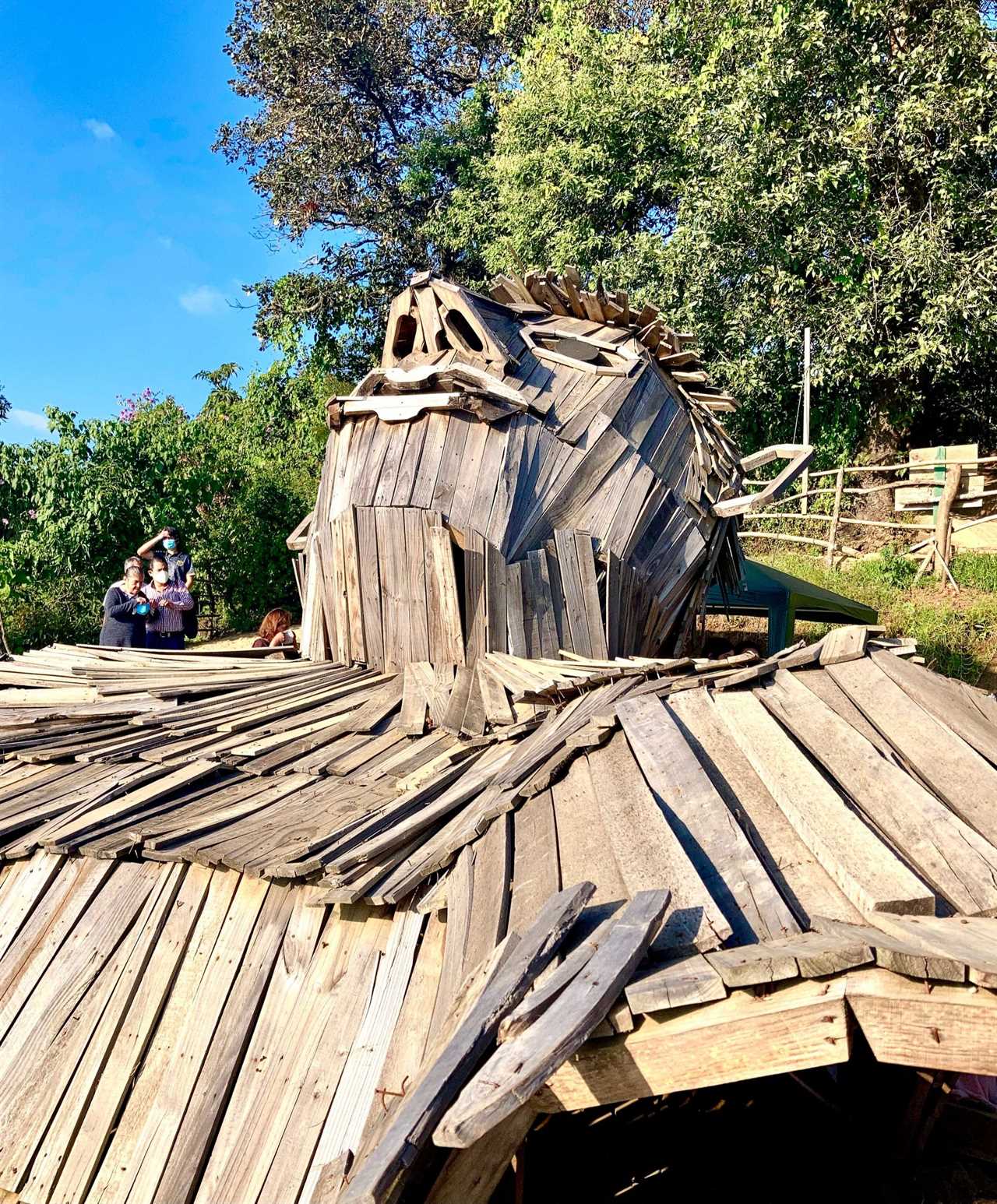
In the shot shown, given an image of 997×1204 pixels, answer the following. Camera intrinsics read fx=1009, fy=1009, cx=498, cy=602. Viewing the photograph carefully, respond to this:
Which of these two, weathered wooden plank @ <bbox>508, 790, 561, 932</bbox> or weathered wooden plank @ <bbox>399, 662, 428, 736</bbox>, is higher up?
weathered wooden plank @ <bbox>399, 662, 428, 736</bbox>

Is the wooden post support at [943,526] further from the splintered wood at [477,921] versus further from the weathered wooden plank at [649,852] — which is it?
the weathered wooden plank at [649,852]

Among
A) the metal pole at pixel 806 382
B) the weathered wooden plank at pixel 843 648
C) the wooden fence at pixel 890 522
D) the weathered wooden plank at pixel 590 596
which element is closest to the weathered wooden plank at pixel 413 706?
the weathered wooden plank at pixel 590 596

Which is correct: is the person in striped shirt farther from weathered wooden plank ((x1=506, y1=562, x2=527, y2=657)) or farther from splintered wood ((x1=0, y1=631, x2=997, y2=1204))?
weathered wooden plank ((x1=506, y1=562, x2=527, y2=657))

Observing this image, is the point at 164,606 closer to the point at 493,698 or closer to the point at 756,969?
the point at 493,698

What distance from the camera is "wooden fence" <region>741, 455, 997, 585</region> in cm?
1412

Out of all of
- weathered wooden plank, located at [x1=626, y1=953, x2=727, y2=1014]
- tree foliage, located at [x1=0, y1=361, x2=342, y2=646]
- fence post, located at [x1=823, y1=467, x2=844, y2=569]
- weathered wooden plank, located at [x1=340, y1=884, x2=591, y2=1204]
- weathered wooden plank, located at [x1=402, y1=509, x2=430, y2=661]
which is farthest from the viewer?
fence post, located at [x1=823, y1=467, x2=844, y2=569]

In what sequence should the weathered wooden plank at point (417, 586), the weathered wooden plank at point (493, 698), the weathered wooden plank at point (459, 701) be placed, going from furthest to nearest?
the weathered wooden plank at point (417, 586)
the weathered wooden plank at point (459, 701)
the weathered wooden plank at point (493, 698)

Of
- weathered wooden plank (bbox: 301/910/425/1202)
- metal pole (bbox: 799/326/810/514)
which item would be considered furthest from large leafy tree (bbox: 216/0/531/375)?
weathered wooden plank (bbox: 301/910/425/1202)

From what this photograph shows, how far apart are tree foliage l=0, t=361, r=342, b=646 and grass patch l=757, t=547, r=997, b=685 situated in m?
7.89

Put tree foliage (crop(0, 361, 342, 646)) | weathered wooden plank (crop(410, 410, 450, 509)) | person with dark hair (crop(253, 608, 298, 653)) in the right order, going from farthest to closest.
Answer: tree foliage (crop(0, 361, 342, 646)) → person with dark hair (crop(253, 608, 298, 653)) → weathered wooden plank (crop(410, 410, 450, 509))

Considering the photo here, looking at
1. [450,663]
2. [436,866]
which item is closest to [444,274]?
[450,663]

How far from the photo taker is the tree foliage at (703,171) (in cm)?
1472

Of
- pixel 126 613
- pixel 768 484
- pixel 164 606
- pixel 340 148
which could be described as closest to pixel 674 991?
pixel 768 484

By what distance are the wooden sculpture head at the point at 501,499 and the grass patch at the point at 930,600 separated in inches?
221
